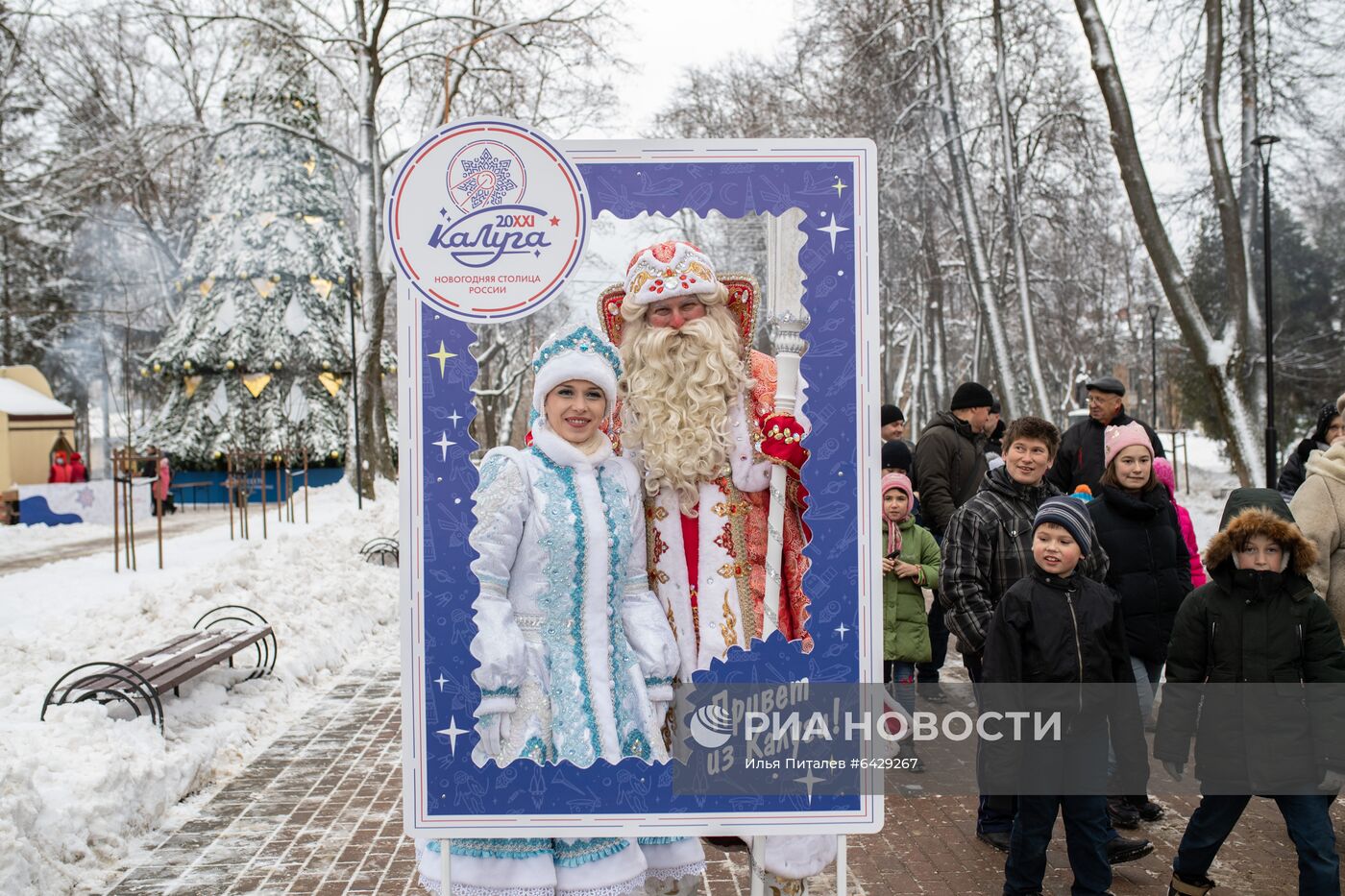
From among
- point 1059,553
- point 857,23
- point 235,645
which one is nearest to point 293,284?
point 857,23

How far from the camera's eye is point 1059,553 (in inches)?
172

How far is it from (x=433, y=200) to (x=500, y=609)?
1.20 m

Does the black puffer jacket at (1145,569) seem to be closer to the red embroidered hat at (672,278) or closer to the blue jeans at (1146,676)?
the blue jeans at (1146,676)

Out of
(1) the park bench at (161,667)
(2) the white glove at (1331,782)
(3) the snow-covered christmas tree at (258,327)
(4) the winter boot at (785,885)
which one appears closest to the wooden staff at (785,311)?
(4) the winter boot at (785,885)

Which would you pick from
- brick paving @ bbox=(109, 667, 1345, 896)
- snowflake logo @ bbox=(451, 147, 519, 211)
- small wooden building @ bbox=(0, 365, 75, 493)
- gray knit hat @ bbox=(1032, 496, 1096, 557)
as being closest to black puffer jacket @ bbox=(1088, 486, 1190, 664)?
brick paving @ bbox=(109, 667, 1345, 896)

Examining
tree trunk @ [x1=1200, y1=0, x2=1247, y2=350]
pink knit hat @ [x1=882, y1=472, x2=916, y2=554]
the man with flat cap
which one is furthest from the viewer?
tree trunk @ [x1=1200, y1=0, x2=1247, y2=350]

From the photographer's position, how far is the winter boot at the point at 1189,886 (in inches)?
167

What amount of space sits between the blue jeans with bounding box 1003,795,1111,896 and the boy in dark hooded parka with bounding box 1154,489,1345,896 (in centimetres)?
36

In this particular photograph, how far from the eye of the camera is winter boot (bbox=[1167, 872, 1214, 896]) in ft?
13.9

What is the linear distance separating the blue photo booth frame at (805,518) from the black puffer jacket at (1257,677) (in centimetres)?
170

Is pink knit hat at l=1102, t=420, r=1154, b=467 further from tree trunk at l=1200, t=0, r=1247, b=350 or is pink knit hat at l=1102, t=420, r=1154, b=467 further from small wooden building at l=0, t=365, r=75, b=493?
small wooden building at l=0, t=365, r=75, b=493

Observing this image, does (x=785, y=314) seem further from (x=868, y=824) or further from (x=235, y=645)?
(x=235, y=645)

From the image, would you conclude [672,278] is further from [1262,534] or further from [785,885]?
[1262,534]

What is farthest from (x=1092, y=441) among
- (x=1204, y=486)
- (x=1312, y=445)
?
(x=1204, y=486)
